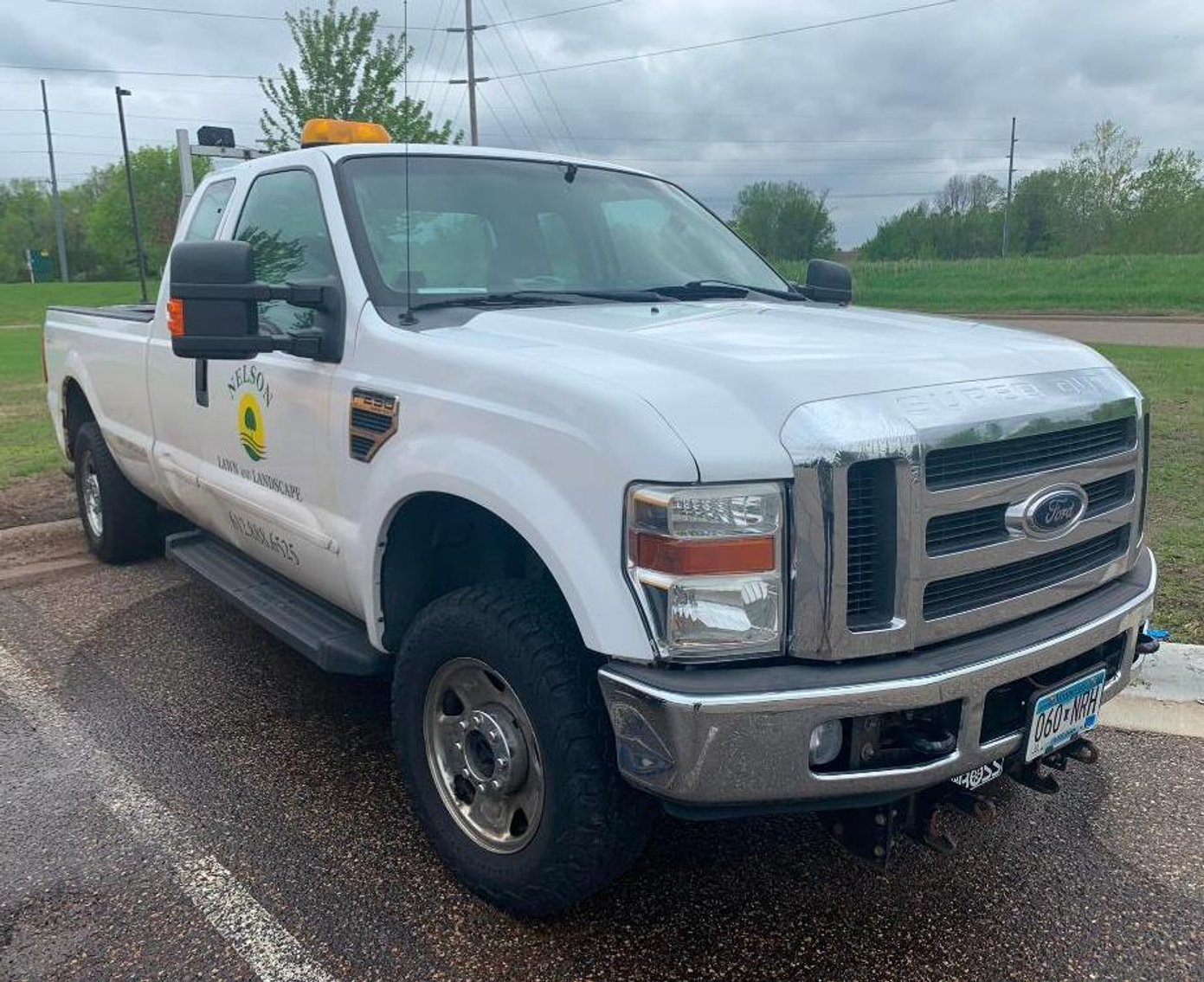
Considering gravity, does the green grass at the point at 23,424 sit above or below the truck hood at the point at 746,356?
below

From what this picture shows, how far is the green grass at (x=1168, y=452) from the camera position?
15.7 feet

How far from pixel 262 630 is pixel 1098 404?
3699 mm

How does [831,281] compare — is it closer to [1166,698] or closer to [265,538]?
[1166,698]

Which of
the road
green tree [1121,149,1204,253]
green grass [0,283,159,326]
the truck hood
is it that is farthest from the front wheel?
green tree [1121,149,1204,253]

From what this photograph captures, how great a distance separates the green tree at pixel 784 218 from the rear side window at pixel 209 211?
5808 centimetres

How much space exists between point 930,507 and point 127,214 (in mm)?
83910

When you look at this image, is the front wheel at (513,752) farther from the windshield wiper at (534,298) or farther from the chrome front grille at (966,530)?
the windshield wiper at (534,298)

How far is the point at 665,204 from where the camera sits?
13.7 ft

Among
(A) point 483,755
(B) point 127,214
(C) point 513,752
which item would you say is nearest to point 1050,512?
(C) point 513,752

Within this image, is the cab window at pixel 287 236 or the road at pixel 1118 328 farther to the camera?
the road at pixel 1118 328

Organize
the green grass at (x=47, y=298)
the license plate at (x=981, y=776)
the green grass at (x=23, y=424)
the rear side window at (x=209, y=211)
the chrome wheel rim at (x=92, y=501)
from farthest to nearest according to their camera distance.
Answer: the green grass at (x=47, y=298) < the green grass at (x=23, y=424) < the chrome wheel rim at (x=92, y=501) < the rear side window at (x=209, y=211) < the license plate at (x=981, y=776)

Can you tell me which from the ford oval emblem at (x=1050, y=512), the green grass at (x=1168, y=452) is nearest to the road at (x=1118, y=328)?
the green grass at (x=1168, y=452)

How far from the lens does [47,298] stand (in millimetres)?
51000

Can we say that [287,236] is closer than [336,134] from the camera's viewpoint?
Yes
